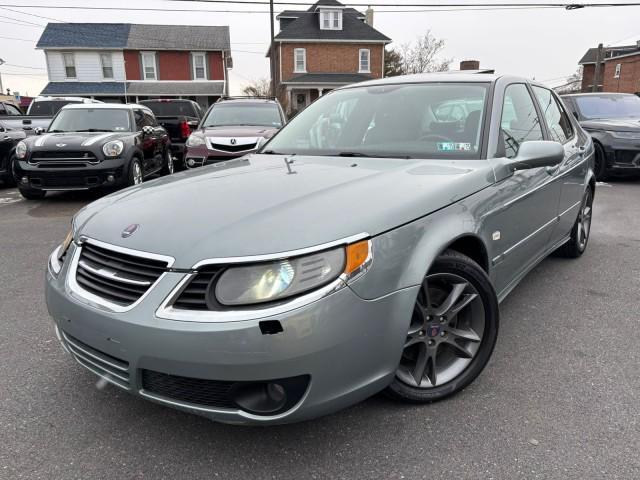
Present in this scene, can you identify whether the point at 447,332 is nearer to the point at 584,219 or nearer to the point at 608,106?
the point at 584,219

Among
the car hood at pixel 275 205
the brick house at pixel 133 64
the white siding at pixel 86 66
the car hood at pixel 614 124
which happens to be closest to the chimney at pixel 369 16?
the brick house at pixel 133 64

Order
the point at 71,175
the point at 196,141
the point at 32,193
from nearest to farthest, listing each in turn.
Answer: the point at 71,175 → the point at 32,193 → the point at 196,141

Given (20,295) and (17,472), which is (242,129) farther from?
(17,472)

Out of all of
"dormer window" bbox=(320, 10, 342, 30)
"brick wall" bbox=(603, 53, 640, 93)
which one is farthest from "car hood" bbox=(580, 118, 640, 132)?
"brick wall" bbox=(603, 53, 640, 93)

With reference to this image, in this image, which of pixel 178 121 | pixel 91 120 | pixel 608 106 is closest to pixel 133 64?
pixel 178 121

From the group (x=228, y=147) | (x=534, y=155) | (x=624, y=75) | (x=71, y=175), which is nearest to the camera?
(x=534, y=155)

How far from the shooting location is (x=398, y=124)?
10.4 ft

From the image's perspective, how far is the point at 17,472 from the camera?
1970 mm

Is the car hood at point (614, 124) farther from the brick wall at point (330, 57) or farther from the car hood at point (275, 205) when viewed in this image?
the brick wall at point (330, 57)

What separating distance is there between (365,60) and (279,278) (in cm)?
3476

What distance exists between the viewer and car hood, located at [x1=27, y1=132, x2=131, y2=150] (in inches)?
301

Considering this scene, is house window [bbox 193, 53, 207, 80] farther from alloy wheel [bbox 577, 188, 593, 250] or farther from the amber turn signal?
the amber turn signal

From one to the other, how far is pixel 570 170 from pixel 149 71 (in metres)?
34.3

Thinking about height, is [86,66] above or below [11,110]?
above
